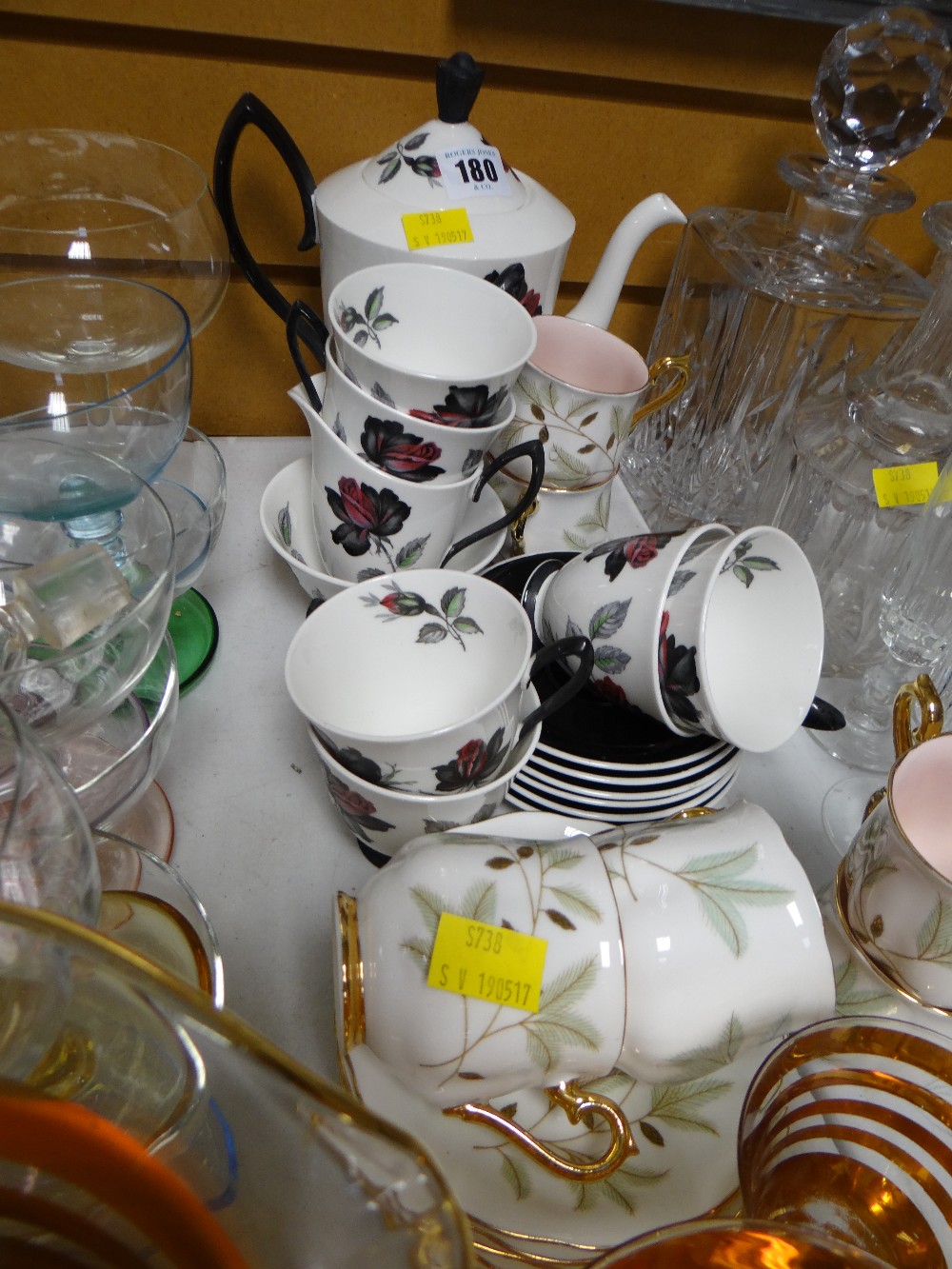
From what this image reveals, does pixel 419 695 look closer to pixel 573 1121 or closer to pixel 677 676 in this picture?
pixel 677 676

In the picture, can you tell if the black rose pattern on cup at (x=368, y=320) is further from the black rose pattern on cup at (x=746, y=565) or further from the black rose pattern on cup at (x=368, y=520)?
the black rose pattern on cup at (x=746, y=565)

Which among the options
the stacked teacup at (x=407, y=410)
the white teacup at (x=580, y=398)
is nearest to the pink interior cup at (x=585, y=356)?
the white teacup at (x=580, y=398)

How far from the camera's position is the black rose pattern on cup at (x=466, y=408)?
0.55 meters

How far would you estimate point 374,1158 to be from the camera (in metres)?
0.17

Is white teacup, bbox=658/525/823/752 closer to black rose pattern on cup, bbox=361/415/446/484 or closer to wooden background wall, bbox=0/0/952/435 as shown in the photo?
black rose pattern on cup, bbox=361/415/446/484

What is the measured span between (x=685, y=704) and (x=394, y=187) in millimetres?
416

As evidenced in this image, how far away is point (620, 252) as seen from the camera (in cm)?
73

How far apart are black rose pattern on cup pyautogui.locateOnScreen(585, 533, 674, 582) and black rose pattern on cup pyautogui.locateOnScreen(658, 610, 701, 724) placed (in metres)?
0.04

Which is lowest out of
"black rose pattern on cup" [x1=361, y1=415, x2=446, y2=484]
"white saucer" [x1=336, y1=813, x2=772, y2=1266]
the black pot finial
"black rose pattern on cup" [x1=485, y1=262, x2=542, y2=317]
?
"white saucer" [x1=336, y1=813, x2=772, y2=1266]

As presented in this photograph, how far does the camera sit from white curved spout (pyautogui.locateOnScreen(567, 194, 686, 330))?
0.72m

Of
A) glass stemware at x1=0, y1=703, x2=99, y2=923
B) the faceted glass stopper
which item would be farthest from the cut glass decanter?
glass stemware at x1=0, y1=703, x2=99, y2=923

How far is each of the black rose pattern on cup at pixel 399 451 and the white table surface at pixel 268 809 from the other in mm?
190

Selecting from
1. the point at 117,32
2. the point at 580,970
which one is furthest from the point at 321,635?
the point at 117,32

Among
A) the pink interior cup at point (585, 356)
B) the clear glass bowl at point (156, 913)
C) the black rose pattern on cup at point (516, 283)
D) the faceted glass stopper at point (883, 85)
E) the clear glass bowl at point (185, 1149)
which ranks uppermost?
the faceted glass stopper at point (883, 85)
